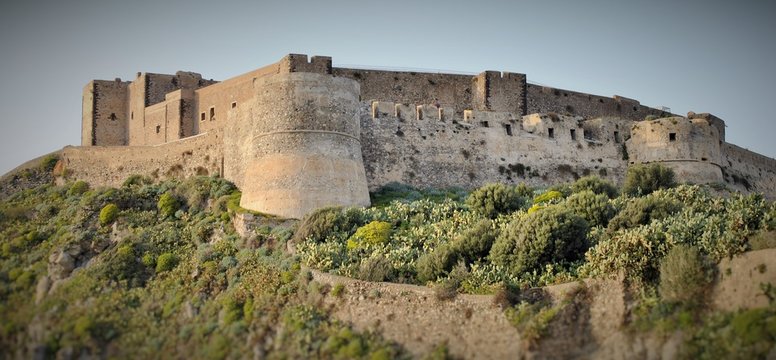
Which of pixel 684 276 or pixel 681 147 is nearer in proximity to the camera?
pixel 684 276

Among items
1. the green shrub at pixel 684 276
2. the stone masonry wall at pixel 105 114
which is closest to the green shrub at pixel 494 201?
the green shrub at pixel 684 276

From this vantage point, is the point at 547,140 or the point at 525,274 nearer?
the point at 525,274

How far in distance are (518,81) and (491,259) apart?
1911 centimetres

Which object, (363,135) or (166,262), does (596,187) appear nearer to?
(363,135)

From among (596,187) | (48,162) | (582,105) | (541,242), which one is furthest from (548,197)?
(48,162)

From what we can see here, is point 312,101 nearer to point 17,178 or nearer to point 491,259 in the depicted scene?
point 491,259

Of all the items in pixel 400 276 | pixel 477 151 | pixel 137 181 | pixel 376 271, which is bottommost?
pixel 400 276

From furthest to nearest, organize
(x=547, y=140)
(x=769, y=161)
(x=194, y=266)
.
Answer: (x=769, y=161) → (x=547, y=140) → (x=194, y=266)

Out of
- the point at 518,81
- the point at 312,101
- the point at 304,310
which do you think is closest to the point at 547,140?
the point at 518,81

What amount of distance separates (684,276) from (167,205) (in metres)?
21.3

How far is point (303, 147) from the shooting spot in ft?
134

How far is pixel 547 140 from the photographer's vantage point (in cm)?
4822

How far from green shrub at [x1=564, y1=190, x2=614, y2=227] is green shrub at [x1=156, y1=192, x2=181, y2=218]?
1521 centimetres

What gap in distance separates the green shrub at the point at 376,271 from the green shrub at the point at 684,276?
8.24 meters
